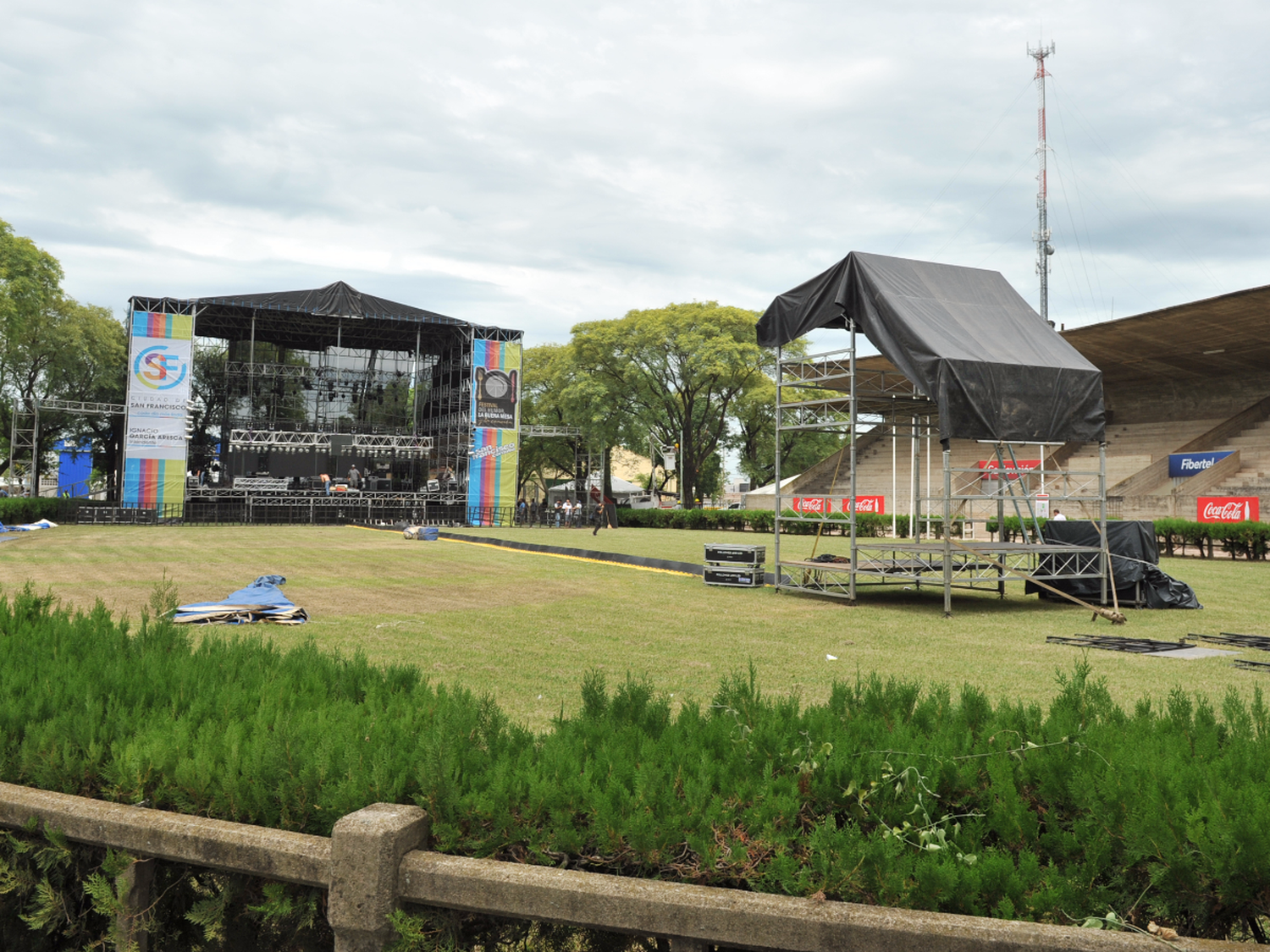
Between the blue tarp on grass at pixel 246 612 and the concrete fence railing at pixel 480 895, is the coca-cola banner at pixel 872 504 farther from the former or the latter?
the concrete fence railing at pixel 480 895

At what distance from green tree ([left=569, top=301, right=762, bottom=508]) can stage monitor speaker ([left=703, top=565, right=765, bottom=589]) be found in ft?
110

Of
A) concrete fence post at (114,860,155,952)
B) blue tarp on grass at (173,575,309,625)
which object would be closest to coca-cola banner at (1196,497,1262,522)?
blue tarp on grass at (173,575,309,625)

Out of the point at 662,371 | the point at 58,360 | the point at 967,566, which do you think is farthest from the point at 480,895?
the point at 58,360

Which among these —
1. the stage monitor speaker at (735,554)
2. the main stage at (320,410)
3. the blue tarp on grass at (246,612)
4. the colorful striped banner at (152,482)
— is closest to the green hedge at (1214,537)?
the stage monitor speaker at (735,554)

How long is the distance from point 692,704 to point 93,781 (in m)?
2.12

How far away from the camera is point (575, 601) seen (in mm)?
13117

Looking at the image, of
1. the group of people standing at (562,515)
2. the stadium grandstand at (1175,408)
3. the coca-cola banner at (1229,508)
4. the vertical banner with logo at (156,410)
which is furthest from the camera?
the group of people standing at (562,515)

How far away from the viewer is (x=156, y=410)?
3859cm

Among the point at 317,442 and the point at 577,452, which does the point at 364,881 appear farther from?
the point at 577,452

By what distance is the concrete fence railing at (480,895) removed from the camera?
215 cm

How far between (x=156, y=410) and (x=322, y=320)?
10.2m

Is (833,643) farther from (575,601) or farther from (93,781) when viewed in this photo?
(93,781)

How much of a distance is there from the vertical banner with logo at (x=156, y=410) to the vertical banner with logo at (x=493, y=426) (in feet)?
41.8

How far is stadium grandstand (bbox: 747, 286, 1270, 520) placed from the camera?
31.7 metres
